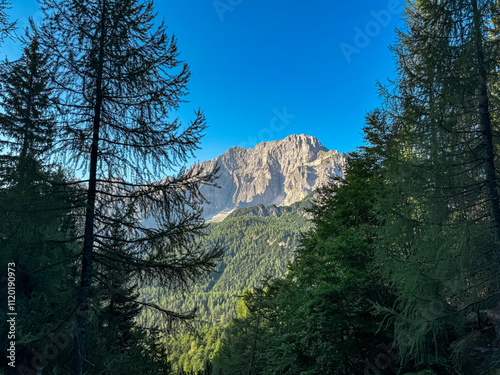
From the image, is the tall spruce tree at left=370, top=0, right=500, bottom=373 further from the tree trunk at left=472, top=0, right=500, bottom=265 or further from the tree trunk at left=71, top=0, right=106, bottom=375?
the tree trunk at left=71, top=0, right=106, bottom=375

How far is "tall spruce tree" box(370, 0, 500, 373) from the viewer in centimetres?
570

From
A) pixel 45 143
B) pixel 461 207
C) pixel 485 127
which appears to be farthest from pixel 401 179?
pixel 45 143

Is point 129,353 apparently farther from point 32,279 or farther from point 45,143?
point 45,143

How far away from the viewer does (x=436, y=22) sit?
655 cm

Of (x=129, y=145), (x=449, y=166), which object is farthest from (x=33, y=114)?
(x=449, y=166)

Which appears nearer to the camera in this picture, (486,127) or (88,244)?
(88,244)

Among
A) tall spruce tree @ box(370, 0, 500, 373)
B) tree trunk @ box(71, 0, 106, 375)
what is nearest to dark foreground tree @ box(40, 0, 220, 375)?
tree trunk @ box(71, 0, 106, 375)

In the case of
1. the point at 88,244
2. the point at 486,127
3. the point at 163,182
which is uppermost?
the point at 486,127

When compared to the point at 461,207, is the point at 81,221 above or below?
below

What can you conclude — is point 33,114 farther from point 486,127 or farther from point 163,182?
point 486,127

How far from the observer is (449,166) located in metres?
6.06

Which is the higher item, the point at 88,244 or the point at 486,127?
the point at 486,127

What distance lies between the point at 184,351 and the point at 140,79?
4896 inches

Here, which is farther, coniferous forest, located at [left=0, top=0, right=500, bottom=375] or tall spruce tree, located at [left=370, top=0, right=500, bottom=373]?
tall spruce tree, located at [left=370, top=0, right=500, bottom=373]
